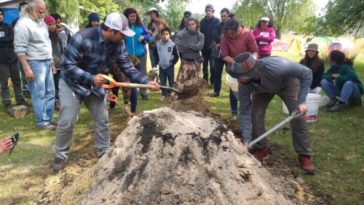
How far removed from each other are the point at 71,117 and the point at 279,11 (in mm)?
Answer: 37356

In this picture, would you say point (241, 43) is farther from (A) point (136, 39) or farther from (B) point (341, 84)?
(B) point (341, 84)

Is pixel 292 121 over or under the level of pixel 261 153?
over

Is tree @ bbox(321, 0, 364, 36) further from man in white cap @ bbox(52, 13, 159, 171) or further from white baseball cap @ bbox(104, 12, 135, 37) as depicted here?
white baseball cap @ bbox(104, 12, 135, 37)

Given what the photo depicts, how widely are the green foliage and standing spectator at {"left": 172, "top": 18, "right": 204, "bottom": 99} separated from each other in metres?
7.05

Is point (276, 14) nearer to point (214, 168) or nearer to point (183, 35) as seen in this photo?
point (183, 35)

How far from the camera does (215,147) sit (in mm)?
3535

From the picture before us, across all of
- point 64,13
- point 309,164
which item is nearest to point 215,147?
point 309,164

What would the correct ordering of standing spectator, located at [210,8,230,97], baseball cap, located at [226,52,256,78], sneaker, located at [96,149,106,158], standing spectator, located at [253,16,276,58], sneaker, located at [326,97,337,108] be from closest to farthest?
baseball cap, located at [226,52,256,78] < sneaker, located at [96,149,106,158] < sneaker, located at [326,97,337,108] < standing spectator, located at [253,16,276,58] < standing spectator, located at [210,8,230,97]

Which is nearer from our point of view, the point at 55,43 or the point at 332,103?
the point at 55,43

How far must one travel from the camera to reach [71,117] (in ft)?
15.1

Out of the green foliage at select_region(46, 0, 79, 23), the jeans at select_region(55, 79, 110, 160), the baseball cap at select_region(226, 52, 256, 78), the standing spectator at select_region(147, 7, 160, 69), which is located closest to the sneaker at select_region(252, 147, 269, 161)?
the baseball cap at select_region(226, 52, 256, 78)

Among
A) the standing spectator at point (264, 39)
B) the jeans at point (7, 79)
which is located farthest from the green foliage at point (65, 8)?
the standing spectator at point (264, 39)

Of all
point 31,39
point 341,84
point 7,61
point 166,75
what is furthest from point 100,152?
point 341,84

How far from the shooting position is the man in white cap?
13.9 feet
